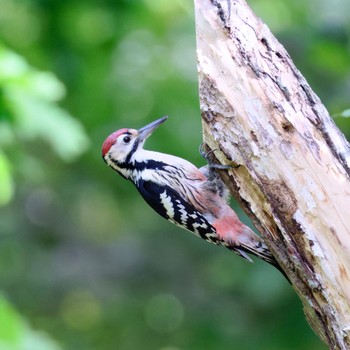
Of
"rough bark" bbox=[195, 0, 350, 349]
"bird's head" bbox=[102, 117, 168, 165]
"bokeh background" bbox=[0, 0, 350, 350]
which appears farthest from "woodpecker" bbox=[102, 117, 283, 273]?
"bokeh background" bbox=[0, 0, 350, 350]

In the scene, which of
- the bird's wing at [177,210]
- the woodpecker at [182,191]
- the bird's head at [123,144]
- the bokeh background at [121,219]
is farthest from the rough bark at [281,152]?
the bokeh background at [121,219]

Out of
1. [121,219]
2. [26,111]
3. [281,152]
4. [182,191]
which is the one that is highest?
[121,219]

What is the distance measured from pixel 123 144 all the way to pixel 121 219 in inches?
275

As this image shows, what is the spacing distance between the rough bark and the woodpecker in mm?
975

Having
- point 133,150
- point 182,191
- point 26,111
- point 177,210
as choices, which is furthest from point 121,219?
point 177,210

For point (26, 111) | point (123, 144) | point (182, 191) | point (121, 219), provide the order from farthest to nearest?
point (121, 219) < point (26, 111) < point (123, 144) < point (182, 191)

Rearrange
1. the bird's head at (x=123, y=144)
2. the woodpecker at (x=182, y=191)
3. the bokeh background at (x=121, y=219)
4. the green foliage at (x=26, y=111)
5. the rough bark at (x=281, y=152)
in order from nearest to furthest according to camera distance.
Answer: the rough bark at (x=281, y=152) → the woodpecker at (x=182, y=191) → the green foliage at (x=26, y=111) → the bird's head at (x=123, y=144) → the bokeh background at (x=121, y=219)

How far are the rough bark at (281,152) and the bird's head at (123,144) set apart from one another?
1602mm

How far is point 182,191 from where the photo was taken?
6.00 m

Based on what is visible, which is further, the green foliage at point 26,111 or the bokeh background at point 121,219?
the bokeh background at point 121,219

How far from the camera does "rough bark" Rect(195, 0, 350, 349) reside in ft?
14.2

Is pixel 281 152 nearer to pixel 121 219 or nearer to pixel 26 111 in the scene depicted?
pixel 26 111

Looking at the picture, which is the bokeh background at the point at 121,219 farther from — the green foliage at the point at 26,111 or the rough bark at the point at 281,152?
the rough bark at the point at 281,152

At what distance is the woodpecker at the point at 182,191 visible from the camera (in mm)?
5742
